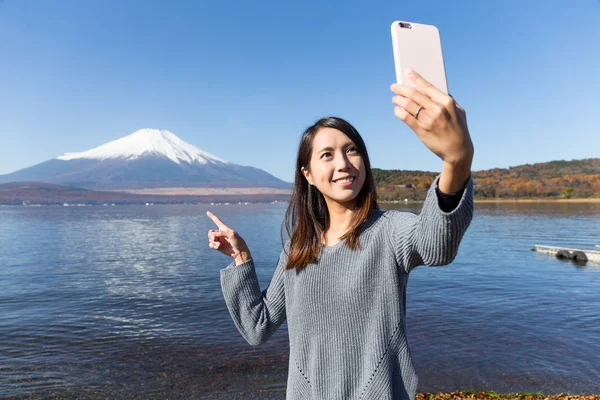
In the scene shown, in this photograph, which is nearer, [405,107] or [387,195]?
[405,107]

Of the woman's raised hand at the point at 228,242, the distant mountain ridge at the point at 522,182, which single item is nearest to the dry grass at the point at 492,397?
the woman's raised hand at the point at 228,242

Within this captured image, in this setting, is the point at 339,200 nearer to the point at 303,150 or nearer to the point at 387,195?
the point at 303,150

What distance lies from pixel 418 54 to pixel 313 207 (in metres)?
0.93

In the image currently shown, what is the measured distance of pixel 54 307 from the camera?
18.4m

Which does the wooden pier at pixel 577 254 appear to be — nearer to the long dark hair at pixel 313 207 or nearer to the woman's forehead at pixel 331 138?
the long dark hair at pixel 313 207

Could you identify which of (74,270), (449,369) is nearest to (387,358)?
(449,369)

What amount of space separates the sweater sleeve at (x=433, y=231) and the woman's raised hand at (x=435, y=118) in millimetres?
144

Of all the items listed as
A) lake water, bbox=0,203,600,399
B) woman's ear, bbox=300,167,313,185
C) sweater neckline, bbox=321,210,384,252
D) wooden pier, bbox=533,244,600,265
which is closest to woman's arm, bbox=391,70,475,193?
sweater neckline, bbox=321,210,384,252

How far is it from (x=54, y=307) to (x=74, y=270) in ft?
40.0

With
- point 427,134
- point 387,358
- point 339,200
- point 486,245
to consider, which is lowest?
point 486,245

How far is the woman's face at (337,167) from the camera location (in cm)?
187

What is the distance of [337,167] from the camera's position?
1.88 metres

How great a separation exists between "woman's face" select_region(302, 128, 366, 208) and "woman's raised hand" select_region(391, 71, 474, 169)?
60 cm

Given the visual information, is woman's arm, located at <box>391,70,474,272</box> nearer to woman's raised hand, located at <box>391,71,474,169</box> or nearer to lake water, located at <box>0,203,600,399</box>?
woman's raised hand, located at <box>391,71,474,169</box>
